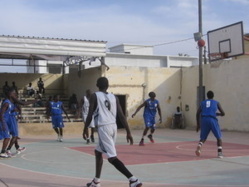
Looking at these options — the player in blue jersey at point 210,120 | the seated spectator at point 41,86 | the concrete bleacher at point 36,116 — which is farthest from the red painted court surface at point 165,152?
the seated spectator at point 41,86

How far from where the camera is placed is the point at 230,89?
21781mm

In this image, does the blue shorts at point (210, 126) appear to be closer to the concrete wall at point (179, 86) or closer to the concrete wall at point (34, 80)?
the concrete wall at point (179, 86)

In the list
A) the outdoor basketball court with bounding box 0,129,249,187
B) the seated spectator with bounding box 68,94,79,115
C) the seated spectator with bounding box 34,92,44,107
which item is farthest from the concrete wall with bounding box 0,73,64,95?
the outdoor basketball court with bounding box 0,129,249,187

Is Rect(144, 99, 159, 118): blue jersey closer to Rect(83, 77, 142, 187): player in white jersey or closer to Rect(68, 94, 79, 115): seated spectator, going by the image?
Rect(83, 77, 142, 187): player in white jersey

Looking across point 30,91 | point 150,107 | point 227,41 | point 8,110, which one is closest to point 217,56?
point 227,41

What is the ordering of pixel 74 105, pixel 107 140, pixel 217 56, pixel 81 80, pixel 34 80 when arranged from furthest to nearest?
1. pixel 34 80
2. pixel 81 80
3. pixel 74 105
4. pixel 217 56
5. pixel 107 140

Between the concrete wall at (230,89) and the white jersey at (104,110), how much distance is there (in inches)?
594

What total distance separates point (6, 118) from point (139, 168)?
3.92m

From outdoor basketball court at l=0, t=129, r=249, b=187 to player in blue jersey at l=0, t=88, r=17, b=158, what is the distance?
579 mm

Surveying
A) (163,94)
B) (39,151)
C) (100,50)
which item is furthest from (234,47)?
(39,151)

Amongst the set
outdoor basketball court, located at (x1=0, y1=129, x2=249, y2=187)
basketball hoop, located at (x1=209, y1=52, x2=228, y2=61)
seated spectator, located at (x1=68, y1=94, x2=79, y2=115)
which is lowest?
outdoor basketball court, located at (x1=0, y1=129, x2=249, y2=187)

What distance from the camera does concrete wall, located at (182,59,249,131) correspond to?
20870mm

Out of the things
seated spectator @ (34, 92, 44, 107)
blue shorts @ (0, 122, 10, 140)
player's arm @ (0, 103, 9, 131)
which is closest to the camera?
player's arm @ (0, 103, 9, 131)

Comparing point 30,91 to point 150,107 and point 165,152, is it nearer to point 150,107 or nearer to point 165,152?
point 150,107
